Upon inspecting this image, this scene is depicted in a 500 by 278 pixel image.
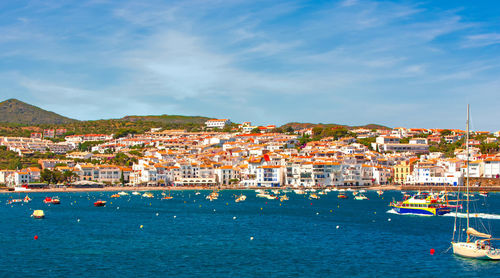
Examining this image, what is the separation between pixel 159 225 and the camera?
47.7 metres

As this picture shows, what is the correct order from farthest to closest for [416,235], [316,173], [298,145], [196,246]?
[298,145], [316,173], [416,235], [196,246]

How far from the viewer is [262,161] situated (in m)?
120

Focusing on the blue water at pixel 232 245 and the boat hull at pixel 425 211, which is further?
the boat hull at pixel 425 211

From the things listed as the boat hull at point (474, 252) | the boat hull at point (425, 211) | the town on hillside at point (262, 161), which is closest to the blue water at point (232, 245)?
the boat hull at point (474, 252)

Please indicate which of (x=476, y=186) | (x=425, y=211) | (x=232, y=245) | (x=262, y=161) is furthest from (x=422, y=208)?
(x=262, y=161)

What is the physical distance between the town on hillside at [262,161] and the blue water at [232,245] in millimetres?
59252

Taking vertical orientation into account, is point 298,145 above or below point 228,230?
above

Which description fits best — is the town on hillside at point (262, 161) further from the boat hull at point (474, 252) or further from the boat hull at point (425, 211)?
the boat hull at point (474, 252)

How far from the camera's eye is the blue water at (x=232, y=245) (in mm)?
28234

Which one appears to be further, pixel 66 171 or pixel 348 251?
pixel 66 171

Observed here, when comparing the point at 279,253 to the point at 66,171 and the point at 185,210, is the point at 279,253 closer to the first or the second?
the point at 185,210

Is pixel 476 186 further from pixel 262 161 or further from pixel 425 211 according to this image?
pixel 425 211

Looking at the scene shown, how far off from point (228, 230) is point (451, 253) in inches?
721

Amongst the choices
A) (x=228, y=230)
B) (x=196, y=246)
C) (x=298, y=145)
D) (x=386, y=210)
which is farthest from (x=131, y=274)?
(x=298, y=145)
